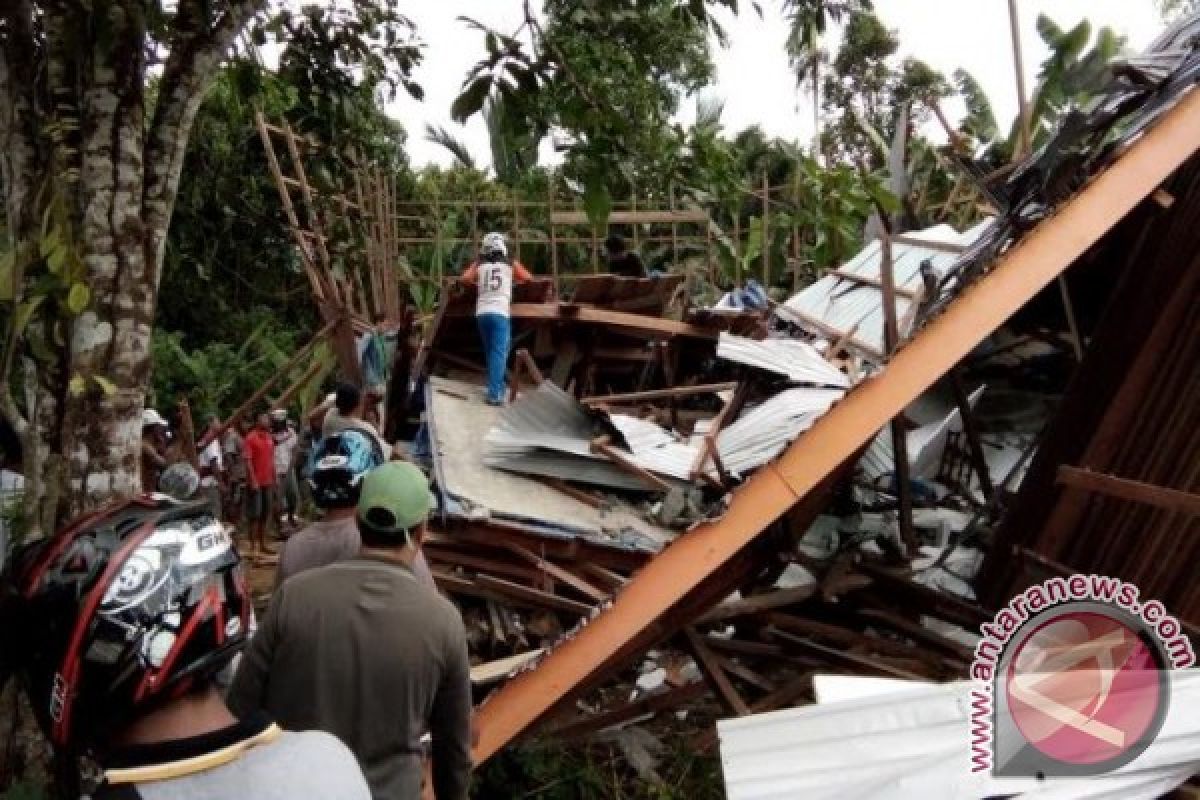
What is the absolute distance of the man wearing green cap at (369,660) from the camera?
2459mm

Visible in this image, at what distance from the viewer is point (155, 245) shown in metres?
3.36

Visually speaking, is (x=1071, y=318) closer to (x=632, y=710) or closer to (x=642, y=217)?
(x=632, y=710)

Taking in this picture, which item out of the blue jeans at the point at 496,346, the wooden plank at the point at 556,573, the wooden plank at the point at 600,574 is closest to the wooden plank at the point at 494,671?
the wooden plank at the point at 556,573

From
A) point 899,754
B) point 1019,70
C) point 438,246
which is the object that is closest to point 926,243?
point 1019,70

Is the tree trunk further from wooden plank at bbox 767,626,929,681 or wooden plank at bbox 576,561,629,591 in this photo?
wooden plank at bbox 767,626,929,681

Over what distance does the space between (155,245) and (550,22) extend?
2.14 metres

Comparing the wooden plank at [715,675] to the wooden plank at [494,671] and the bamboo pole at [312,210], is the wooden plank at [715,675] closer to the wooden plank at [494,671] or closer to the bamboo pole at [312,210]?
the wooden plank at [494,671]

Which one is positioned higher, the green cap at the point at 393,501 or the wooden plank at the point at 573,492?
the green cap at the point at 393,501

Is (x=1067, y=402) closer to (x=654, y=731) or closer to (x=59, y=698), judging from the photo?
(x=654, y=731)

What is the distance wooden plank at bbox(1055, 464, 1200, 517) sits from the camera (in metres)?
4.18

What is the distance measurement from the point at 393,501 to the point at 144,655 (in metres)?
1.30

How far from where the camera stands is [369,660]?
246 centimetres

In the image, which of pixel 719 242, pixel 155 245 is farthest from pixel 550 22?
pixel 719 242

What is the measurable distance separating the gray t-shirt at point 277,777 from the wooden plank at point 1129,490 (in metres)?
3.76
